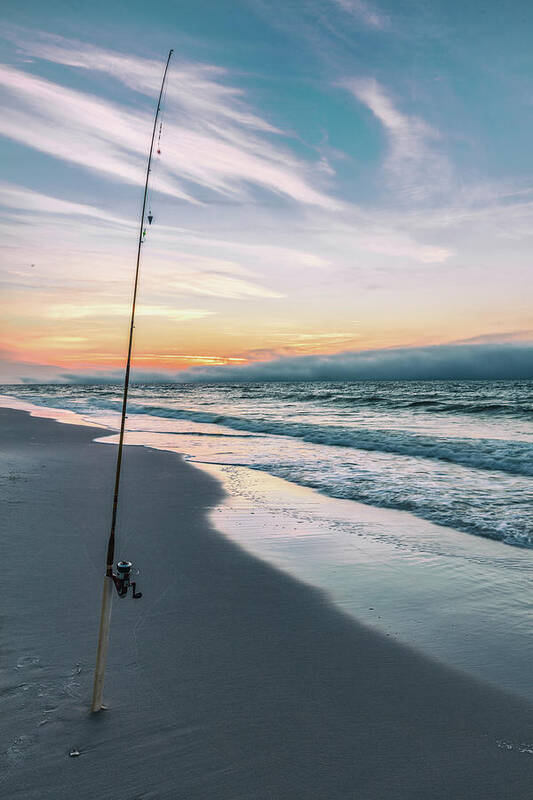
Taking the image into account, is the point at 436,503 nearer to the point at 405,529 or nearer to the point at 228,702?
the point at 405,529

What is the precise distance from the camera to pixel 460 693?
318 cm

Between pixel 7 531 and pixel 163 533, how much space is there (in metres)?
1.76

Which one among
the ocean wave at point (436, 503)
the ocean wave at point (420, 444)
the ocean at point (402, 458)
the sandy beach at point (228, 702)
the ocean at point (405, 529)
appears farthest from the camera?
the ocean wave at point (420, 444)

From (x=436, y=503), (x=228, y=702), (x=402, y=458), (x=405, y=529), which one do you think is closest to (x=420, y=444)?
(x=402, y=458)

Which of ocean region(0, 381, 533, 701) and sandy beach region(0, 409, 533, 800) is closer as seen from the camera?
sandy beach region(0, 409, 533, 800)

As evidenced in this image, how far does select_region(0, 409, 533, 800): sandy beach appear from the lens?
238 centimetres

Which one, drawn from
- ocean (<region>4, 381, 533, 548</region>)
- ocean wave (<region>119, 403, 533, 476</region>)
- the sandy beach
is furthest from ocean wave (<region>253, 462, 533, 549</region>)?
ocean wave (<region>119, 403, 533, 476</region>)

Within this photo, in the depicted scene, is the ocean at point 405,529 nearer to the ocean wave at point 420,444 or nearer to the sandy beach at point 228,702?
the ocean wave at point 420,444

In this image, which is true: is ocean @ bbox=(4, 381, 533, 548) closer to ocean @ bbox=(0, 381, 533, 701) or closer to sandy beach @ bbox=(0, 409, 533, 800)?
ocean @ bbox=(0, 381, 533, 701)

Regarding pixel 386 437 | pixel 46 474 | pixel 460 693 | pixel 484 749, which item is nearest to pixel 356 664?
pixel 460 693

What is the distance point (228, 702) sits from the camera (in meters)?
2.93

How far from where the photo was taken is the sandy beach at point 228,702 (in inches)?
93.8

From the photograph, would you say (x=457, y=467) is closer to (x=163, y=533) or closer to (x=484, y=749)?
(x=163, y=533)

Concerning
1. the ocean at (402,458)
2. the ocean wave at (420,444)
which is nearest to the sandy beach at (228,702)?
the ocean at (402,458)
